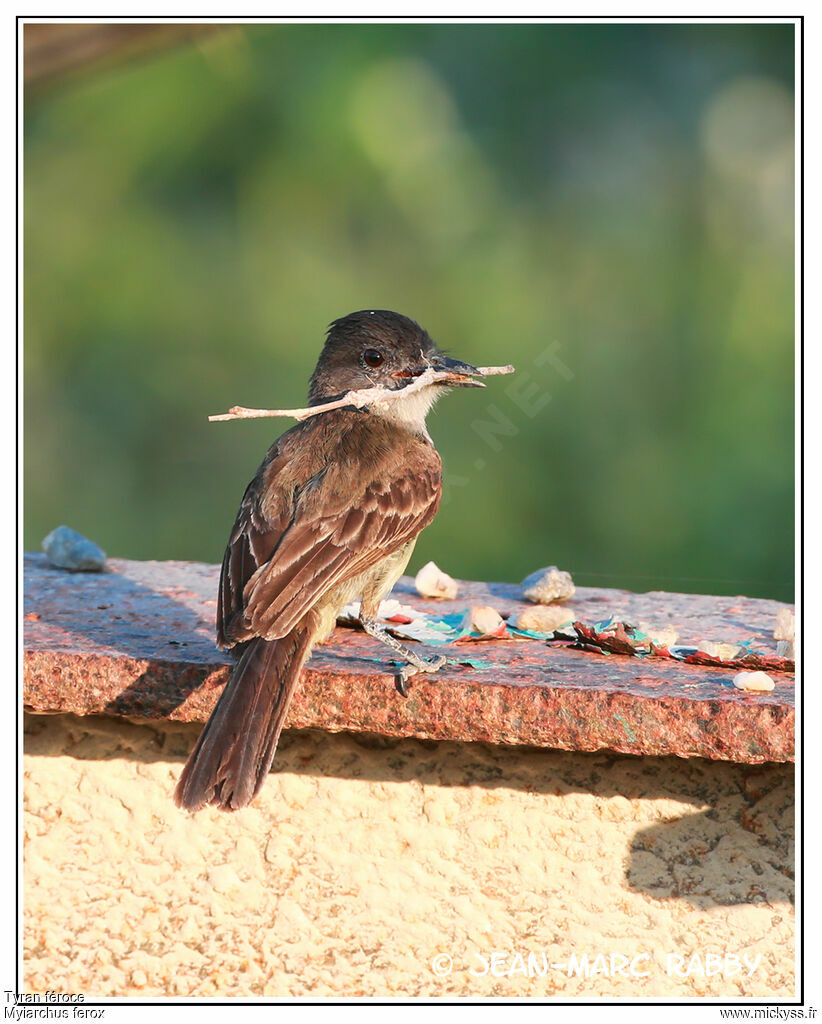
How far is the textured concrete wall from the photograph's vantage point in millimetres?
4250

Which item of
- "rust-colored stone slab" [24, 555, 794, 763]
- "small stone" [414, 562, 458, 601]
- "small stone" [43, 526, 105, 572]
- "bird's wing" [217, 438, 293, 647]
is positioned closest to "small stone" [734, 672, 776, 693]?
"rust-colored stone slab" [24, 555, 794, 763]

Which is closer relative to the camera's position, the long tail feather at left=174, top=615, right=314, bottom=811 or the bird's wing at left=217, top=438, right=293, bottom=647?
the long tail feather at left=174, top=615, right=314, bottom=811

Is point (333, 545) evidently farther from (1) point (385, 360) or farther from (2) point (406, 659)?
(1) point (385, 360)

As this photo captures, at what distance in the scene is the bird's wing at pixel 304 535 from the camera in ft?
14.7

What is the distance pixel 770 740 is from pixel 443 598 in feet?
6.60

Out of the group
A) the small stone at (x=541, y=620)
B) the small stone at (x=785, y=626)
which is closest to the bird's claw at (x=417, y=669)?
the small stone at (x=541, y=620)

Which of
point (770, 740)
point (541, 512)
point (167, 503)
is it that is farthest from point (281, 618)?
point (167, 503)

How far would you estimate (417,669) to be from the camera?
4.45 meters

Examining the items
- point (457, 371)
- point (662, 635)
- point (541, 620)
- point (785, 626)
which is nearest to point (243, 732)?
point (541, 620)

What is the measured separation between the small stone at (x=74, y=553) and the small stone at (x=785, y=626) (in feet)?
9.30

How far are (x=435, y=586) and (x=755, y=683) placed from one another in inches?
71.6

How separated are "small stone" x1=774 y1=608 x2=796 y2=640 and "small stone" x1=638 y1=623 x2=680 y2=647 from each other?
36 centimetres

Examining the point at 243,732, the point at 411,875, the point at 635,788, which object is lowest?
the point at 411,875

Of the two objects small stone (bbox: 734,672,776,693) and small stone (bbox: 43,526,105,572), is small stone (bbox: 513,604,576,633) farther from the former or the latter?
small stone (bbox: 43,526,105,572)
